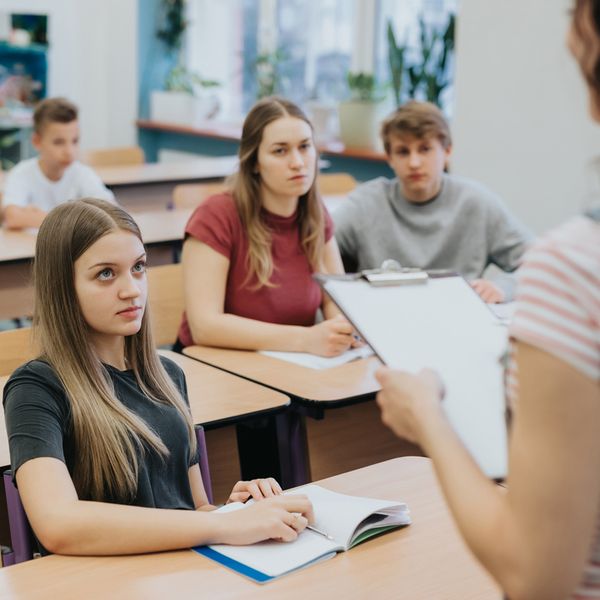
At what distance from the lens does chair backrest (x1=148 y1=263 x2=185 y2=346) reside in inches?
112

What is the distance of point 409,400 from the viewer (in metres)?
0.89

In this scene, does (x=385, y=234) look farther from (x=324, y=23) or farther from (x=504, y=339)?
(x=324, y=23)

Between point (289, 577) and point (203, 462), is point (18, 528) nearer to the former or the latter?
point (203, 462)

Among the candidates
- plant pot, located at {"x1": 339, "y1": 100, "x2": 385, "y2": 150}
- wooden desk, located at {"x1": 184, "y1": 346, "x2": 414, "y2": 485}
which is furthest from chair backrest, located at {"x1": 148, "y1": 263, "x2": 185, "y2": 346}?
plant pot, located at {"x1": 339, "y1": 100, "x2": 385, "y2": 150}

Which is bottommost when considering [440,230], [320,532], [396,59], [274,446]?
[274,446]

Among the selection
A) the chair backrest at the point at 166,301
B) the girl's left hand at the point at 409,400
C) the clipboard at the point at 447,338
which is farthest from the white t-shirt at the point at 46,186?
the girl's left hand at the point at 409,400

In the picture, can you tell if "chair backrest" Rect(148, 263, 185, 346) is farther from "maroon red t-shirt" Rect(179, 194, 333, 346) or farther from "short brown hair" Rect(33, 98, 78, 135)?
"short brown hair" Rect(33, 98, 78, 135)

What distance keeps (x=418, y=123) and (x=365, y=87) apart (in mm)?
2532

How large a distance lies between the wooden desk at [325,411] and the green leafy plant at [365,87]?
122 inches

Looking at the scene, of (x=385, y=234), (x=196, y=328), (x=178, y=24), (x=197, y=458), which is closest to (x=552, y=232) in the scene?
(x=197, y=458)

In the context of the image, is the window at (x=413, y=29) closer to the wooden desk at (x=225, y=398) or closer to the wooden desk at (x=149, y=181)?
the wooden desk at (x=149, y=181)

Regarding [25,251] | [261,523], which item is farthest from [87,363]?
[25,251]

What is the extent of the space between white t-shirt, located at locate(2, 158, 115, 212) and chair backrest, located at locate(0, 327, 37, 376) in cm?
191

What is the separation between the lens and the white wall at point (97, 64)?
7188 millimetres
